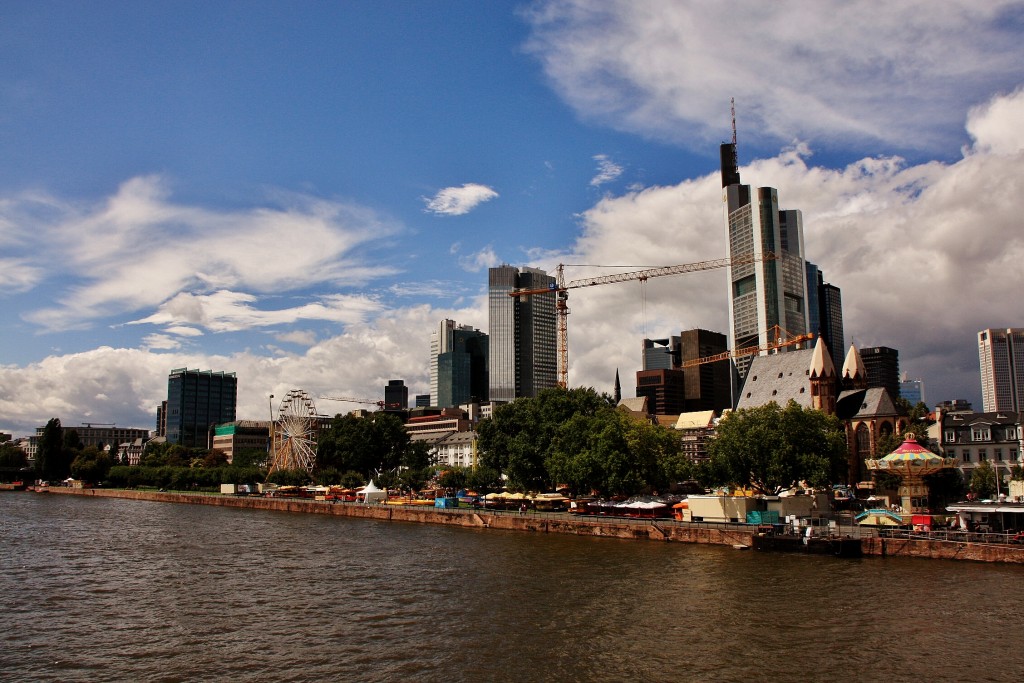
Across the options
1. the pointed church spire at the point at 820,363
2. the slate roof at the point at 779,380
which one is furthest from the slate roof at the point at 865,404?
the slate roof at the point at 779,380

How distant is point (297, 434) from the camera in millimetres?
172500

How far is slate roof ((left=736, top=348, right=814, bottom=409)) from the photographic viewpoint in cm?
13688

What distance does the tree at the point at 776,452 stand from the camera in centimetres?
8019

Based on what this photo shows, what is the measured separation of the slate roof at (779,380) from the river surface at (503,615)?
78.7 meters

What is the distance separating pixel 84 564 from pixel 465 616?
119ft

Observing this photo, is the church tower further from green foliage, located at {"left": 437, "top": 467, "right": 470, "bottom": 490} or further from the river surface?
the river surface

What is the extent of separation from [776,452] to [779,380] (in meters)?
66.0

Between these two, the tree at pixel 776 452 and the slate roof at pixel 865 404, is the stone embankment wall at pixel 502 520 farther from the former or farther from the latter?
the slate roof at pixel 865 404

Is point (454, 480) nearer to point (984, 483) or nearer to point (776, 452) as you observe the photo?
point (776, 452)

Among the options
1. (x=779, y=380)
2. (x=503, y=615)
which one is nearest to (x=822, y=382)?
(x=779, y=380)

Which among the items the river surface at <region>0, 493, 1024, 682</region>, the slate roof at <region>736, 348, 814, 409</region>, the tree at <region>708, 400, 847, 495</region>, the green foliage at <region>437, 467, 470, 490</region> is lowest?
the river surface at <region>0, 493, 1024, 682</region>

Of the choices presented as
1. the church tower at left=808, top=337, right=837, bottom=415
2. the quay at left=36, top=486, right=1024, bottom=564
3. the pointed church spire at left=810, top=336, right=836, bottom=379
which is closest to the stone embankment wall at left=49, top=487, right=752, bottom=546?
the quay at left=36, top=486, right=1024, bottom=564

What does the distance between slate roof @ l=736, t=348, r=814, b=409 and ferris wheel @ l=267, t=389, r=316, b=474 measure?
91.7m

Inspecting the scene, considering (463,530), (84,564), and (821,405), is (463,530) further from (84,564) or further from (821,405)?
(821,405)
